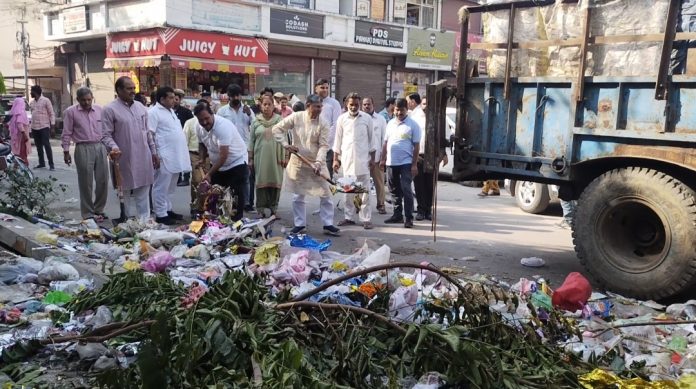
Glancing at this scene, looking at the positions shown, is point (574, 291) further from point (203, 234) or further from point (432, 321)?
point (203, 234)

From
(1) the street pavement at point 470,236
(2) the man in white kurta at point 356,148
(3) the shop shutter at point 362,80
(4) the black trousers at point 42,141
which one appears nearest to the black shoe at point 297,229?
(1) the street pavement at point 470,236

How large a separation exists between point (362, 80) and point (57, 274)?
2019 cm

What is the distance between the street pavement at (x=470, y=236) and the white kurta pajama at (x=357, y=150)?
1.14 ft

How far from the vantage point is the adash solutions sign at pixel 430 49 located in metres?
25.0

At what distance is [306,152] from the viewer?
722 cm

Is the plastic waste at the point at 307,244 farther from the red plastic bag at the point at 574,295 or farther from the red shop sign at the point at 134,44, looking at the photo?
the red shop sign at the point at 134,44

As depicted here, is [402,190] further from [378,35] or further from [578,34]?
[378,35]

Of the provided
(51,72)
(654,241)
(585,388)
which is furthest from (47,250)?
(51,72)

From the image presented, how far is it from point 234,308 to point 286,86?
1936 centimetres

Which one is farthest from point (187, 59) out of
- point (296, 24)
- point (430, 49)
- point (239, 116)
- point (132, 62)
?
point (430, 49)

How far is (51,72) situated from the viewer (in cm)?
2386

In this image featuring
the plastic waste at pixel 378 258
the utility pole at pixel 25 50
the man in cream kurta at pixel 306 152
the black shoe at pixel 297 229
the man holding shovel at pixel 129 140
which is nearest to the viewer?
the plastic waste at pixel 378 258

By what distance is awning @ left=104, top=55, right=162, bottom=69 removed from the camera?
1819 centimetres

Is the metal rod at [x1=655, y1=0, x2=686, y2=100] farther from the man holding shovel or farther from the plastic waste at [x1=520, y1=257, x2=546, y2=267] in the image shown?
the man holding shovel
